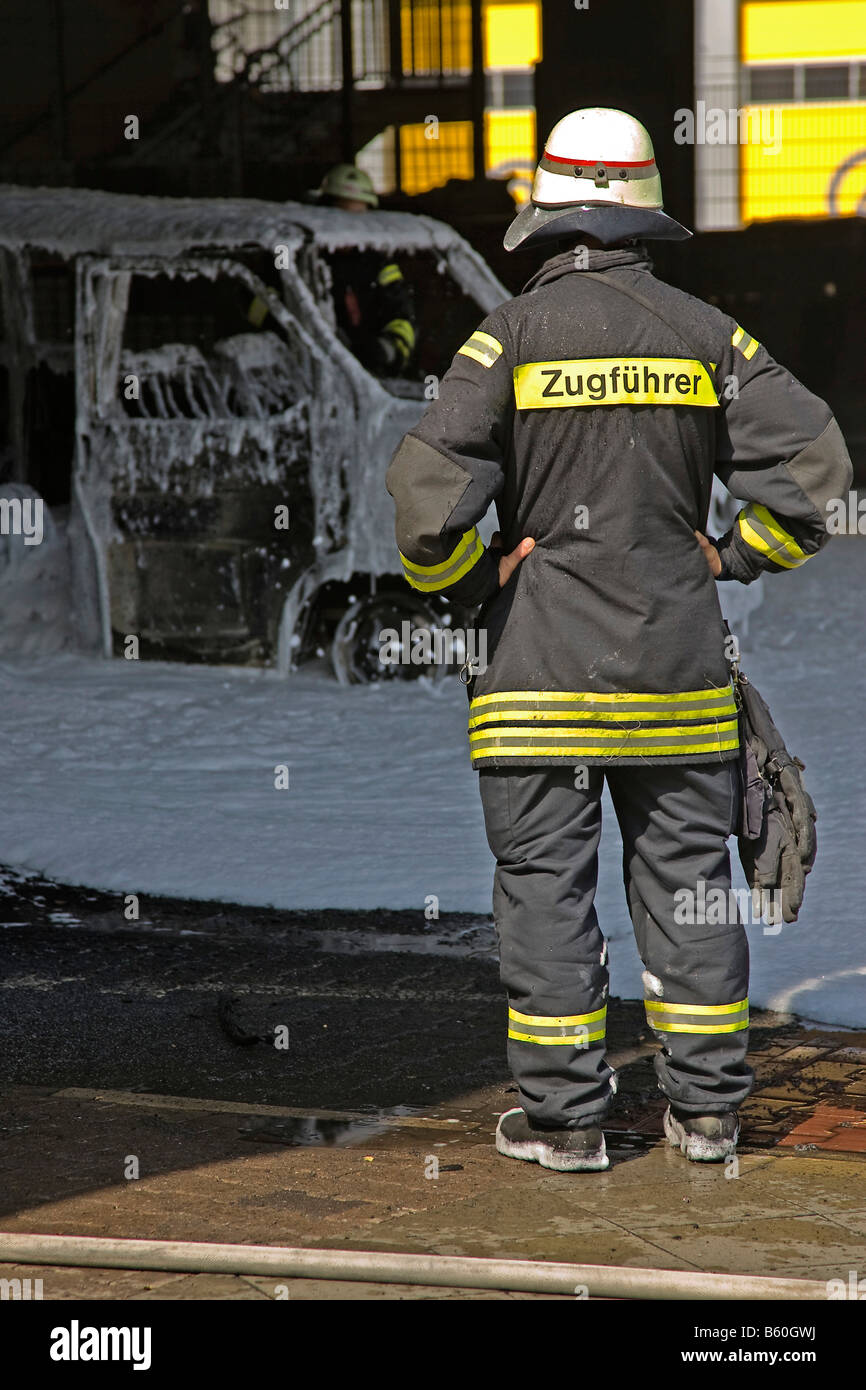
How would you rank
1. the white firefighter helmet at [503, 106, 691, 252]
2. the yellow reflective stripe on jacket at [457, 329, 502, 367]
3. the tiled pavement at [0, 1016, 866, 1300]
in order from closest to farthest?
the tiled pavement at [0, 1016, 866, 1300]
the yellow reflective stripe on jacket at [457, 329, 502, 367]
the white firefighter helmet at [503, 106, 691, 252]

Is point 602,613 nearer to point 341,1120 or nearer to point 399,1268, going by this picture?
point 341,1120

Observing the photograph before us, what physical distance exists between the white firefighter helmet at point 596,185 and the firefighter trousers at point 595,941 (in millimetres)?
1016

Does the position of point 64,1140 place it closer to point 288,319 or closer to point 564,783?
point 564,783

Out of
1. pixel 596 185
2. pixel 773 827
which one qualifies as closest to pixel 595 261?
pixel 596 185

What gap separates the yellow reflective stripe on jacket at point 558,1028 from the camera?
11.4 ft

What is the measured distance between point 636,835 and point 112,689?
5.81 meters

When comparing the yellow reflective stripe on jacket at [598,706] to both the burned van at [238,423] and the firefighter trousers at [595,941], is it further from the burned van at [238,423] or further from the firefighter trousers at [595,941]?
the burned van at [238,423]

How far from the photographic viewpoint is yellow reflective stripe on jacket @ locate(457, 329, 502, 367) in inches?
135

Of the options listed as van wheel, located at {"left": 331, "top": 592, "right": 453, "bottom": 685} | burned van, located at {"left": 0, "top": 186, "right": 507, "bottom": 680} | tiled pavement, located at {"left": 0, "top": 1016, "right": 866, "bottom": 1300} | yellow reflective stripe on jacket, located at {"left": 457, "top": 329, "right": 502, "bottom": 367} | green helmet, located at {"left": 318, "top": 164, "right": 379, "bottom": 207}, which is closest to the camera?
tiled pavement, located at {"left": 0, "top": 1016, "right": 866, "bottom": 1300}

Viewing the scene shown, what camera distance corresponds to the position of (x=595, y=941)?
11.6ft

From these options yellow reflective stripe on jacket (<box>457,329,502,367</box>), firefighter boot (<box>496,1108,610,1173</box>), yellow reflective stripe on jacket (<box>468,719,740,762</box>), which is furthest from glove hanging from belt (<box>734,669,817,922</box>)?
yellow reflective stripe on jacket (<box>457,329,502,367</box>)

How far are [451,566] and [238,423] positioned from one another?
576 centimetres

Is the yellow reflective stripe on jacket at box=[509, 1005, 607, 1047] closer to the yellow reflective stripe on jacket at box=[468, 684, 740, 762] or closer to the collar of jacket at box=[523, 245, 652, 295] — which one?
the yellow reflective stripe on jacket at box=[468, 684, 740, 762]

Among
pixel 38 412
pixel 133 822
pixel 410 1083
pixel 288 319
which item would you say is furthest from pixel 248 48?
pixel 410 1083
